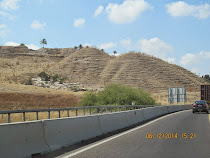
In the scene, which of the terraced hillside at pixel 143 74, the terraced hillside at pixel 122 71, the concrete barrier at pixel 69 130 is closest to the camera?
the concrete barrier at pixel 69 130

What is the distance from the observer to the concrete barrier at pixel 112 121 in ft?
41.6

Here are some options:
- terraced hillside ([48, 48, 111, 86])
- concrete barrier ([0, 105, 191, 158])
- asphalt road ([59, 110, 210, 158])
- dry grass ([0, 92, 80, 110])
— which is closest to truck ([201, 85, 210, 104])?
dry grass ([0, 92, 80, 110])

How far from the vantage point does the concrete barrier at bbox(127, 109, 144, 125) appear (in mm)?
17294

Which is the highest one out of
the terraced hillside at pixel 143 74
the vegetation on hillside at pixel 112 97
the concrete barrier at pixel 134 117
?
the terraced hillside at pixel 143 74

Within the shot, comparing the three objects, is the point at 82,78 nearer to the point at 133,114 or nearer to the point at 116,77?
the point at 116,77

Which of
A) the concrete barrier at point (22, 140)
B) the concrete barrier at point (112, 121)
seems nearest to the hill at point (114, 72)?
the concrete barrier at point (112, 121)

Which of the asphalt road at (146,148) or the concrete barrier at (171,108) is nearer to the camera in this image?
the asphalt road at (146,148)

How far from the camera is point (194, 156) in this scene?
813 centimetres

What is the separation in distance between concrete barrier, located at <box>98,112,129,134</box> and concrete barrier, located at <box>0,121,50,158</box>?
4705mm

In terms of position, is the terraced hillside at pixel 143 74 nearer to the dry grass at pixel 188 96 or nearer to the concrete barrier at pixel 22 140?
the dry grass at pixel 188 96

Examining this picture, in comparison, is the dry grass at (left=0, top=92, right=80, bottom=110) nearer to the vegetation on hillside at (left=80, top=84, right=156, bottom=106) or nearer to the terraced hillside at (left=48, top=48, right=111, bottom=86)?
the vegetation on hillside at (left=80, top=84, right=156, bottom=106)

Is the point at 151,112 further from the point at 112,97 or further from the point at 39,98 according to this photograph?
the point at 39,98

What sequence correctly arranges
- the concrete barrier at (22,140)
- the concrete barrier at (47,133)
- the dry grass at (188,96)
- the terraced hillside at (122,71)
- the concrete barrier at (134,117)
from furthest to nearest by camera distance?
1. the terraced hillside at (122,71)
2. the dry grass at (188,96)
3. the concrete barrier at (134,117)
4. the concrete barrier at (47,133)
5. the concrete barrier at (22,140)

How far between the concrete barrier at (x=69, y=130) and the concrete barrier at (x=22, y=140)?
340 millimetres
